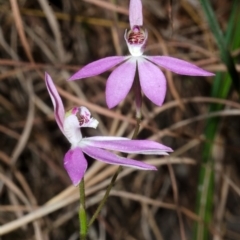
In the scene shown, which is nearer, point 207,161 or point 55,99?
point 55,99

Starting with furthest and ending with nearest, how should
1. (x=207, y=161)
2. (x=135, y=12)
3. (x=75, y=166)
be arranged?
(x=207, y=161)
(x=135, y=12)
(x=75, y=166)

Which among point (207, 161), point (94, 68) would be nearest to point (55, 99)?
point (94, 68)

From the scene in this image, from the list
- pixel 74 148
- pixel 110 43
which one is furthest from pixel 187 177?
pixel 74 148

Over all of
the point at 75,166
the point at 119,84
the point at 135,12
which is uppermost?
the point at 135,12

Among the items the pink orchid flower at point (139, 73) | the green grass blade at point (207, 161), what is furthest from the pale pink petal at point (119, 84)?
the green grass blade at point (207, 161)

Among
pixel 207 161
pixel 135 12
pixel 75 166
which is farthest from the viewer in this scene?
pixel 207 161

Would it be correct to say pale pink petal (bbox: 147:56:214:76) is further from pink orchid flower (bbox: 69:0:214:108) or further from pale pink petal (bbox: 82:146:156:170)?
pale pink petal (bbox: 82:146:156:170)

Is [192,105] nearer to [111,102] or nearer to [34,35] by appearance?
[34,35]

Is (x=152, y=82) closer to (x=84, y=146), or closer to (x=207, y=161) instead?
(x=84, y=146)
